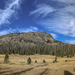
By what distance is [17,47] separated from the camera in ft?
205

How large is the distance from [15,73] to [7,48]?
188ft

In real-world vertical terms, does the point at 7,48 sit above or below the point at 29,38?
below

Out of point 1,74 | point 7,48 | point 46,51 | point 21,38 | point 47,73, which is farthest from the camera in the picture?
point 21,38

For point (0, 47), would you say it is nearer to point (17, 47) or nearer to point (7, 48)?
point (7, 48)

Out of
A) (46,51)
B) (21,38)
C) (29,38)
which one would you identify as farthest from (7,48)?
(46,51)

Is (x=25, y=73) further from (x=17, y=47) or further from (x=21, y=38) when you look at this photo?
(x=21, y=38)

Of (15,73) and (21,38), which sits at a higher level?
(21,38)

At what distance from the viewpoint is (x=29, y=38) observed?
258 feet

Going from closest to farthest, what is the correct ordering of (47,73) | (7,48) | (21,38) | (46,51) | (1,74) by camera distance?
(1,74) → (47,73) → (46,51) → (7,48) → (21,38)

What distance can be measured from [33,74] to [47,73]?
1414mm

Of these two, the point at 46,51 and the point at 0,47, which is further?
the point at 0,47

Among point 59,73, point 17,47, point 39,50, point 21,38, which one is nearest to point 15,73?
point 59,73

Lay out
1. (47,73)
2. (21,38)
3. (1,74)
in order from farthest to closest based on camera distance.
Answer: (21,38) → (47,73) → (1,74)

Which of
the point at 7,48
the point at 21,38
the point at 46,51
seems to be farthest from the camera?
the point at 21,38
